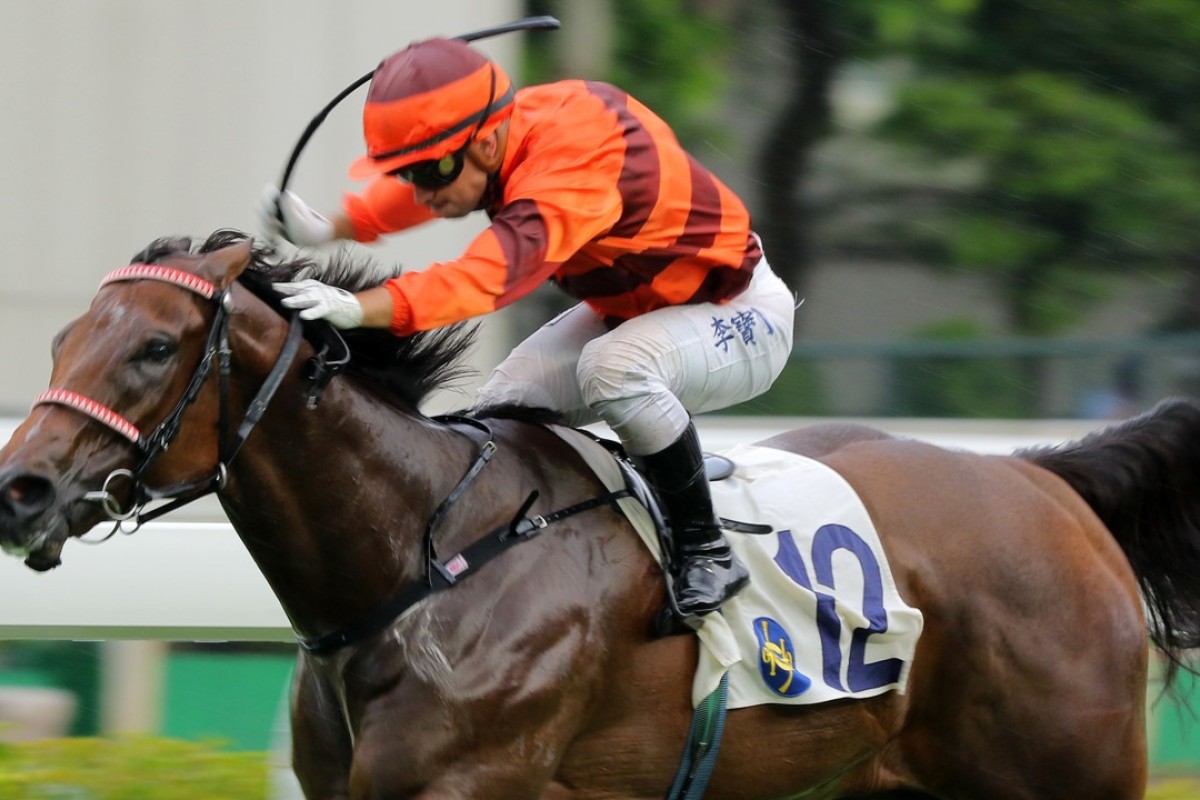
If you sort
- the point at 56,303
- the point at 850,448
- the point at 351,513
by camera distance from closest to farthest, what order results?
the point at 351,513, the point at 850,448, the point at 56,303

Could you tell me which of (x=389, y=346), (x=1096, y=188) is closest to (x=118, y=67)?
(x=389, y=346)

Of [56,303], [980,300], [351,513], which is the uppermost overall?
[351,513]

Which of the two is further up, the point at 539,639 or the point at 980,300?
the point at 539,639

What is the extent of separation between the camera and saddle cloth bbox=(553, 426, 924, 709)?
347 cm

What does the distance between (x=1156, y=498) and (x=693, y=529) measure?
4.87 feet

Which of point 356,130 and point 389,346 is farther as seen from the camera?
point 356,130

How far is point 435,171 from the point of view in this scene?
126 inches

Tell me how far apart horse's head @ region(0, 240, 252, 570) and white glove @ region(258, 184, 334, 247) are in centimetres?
66

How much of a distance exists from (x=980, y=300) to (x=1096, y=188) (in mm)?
678

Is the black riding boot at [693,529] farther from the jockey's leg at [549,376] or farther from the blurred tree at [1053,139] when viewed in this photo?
the blurred tree at [1053,139]

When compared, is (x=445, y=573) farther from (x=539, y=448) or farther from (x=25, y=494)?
(x=25, y=494)

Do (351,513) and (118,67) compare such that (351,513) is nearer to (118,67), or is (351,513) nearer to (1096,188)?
(118,67)

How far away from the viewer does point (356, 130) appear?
490 cm

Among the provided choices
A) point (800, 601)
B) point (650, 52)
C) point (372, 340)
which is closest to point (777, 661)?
point (800, 601)
